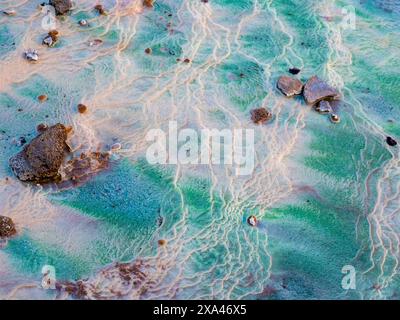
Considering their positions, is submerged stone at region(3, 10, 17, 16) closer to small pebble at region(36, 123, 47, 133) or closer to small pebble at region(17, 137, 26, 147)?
small pebble at region(36, 123, 47, 133)

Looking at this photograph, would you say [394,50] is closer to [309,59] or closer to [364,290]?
[309,59]

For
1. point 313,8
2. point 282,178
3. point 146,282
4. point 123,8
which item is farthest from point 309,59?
point 146,282

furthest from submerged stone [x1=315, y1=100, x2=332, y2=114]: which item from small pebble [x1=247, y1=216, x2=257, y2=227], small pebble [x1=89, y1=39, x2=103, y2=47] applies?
small pebble [x1=89, y1=39, x2=103, y2=47]

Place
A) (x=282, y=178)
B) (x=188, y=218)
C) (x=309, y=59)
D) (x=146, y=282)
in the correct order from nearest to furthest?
(x=146, y=282) → (x=188, y=218) → (x=282, y=178) → (x=309, y=59)

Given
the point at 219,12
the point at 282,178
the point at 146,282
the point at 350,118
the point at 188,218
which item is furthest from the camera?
the point at 219,12

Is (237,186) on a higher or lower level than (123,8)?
lower

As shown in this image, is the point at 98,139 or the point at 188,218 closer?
the point at 188,218

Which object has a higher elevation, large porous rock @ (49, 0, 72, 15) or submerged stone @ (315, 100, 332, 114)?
large porous rock @ (49, 0, 72, 15)
